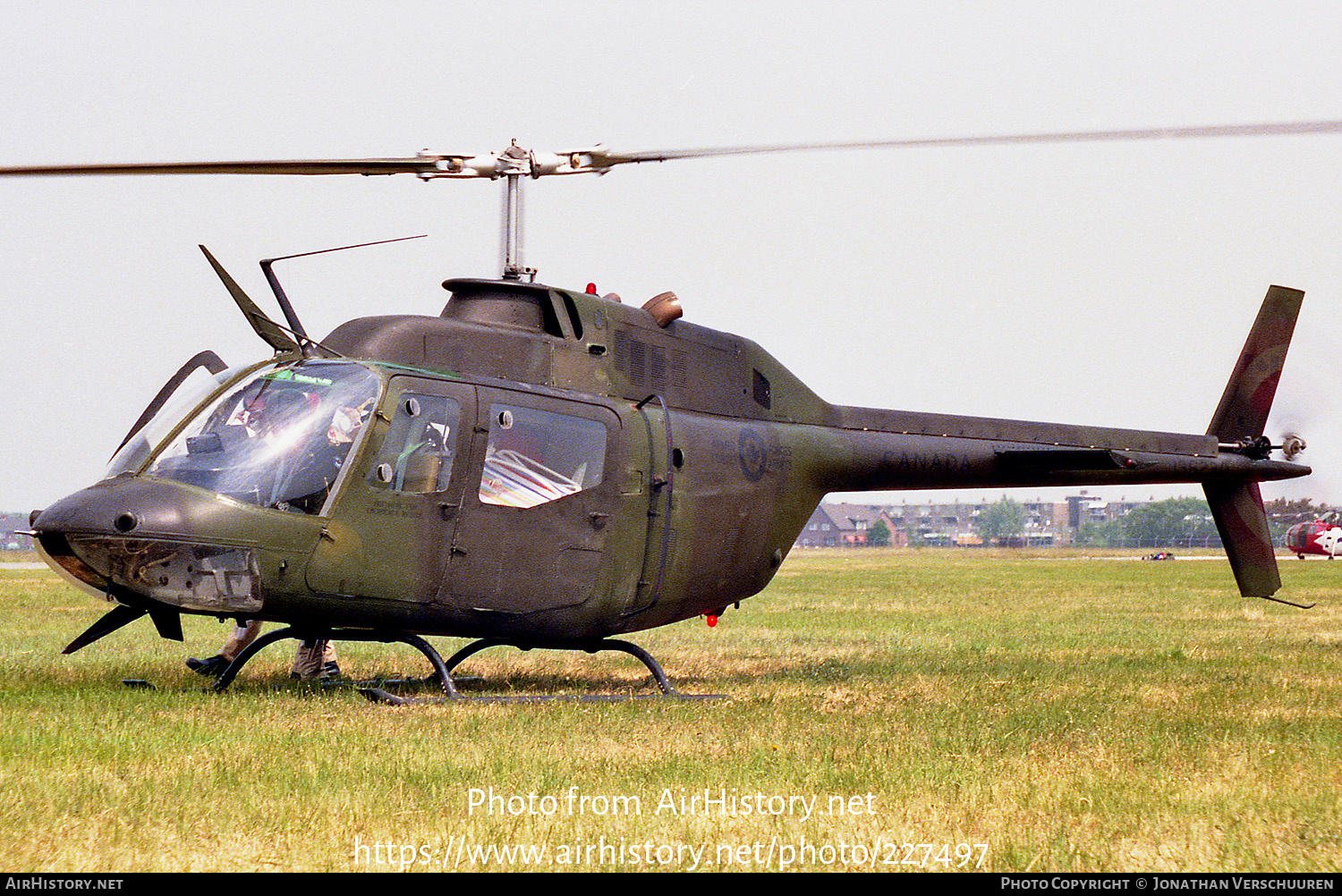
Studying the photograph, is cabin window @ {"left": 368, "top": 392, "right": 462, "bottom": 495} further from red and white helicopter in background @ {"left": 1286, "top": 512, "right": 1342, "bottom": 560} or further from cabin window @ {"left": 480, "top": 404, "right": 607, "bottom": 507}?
red and white helicopter in background @ {"left": 1286, "top": 512, "right": 1342, "bottom": 560}

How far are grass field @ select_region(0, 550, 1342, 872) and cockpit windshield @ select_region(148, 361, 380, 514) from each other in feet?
4.43

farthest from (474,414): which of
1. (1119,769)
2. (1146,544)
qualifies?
(1146,544)

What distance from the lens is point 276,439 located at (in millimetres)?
9445

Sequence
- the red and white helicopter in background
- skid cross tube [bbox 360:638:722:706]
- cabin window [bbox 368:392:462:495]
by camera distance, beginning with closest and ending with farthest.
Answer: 1. cabin window [bbox 368:392:462:495]
2. skid cross tube [bbox 360:638:722:706]
3. the red and white helicopter in background

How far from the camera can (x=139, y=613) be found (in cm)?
953

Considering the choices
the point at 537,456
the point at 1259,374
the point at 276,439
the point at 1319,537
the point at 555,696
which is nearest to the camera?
the point at 276,439

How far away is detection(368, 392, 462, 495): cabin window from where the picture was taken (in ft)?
32.0

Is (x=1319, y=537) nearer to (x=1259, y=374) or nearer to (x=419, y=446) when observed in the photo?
(x=1259, y=374)

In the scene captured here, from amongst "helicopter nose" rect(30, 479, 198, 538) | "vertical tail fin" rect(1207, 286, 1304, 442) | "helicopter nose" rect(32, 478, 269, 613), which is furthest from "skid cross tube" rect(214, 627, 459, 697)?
"vertical tail fin" rect(1207, 286, 1304, 442)

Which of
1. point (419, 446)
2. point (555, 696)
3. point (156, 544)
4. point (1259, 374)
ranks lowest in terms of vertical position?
point (555, 696)

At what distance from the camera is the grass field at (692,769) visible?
5738 mm

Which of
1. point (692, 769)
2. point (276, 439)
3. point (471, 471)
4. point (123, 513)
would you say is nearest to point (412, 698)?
point (471, 471)

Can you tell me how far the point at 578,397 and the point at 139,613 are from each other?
10.9 ft

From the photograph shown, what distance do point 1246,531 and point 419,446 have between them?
974 centimetres
